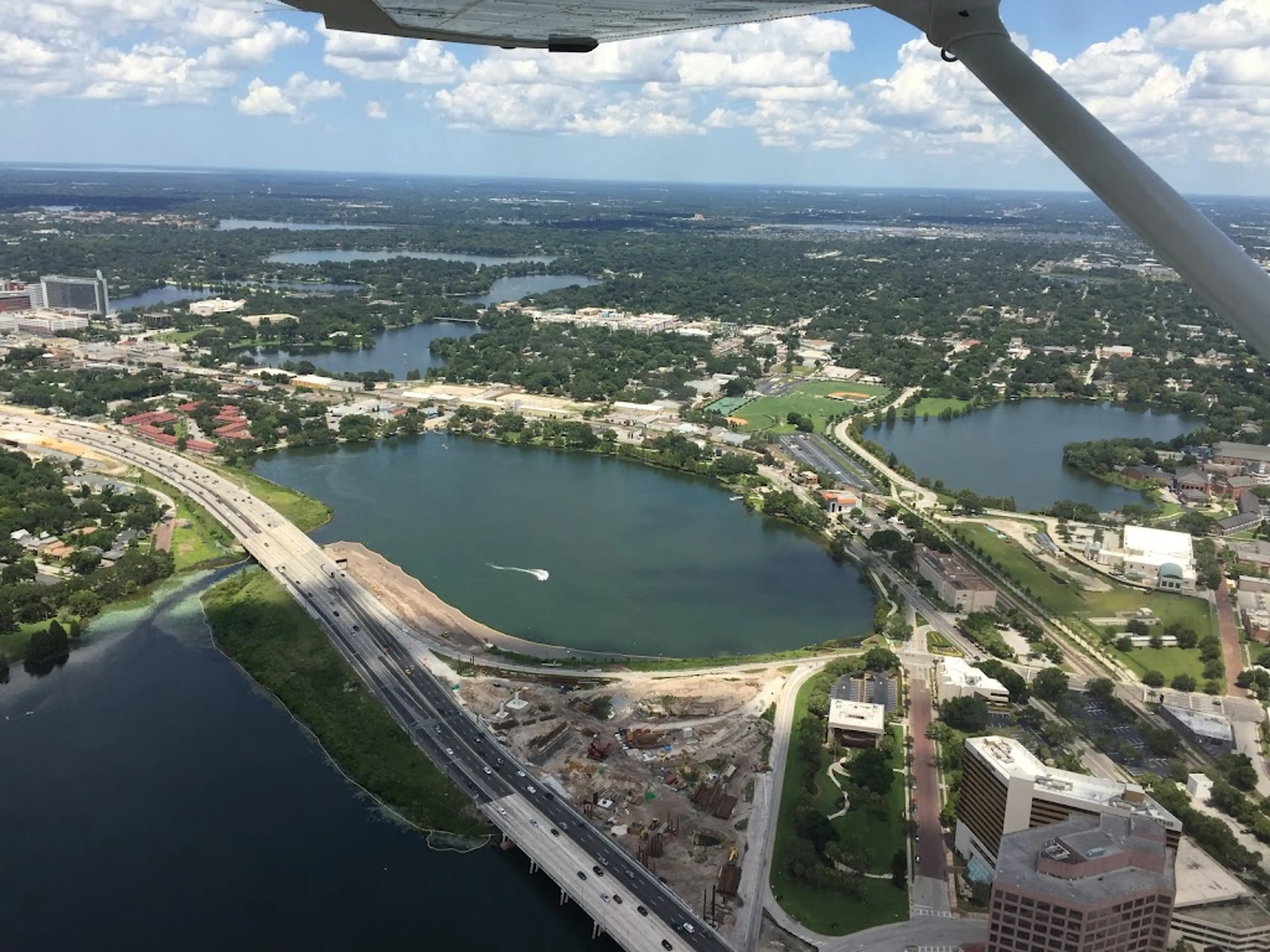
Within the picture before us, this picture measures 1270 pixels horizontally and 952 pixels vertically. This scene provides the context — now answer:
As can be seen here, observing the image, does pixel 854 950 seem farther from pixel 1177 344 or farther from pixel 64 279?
pixel 64 279

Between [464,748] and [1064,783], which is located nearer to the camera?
[1064,783]

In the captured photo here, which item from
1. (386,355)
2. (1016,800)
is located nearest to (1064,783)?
(1016,800)

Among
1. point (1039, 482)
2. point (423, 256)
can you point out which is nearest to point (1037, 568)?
point (1039, 482)

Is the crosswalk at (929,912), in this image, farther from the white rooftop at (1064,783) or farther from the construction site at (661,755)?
the construction site at (661,755)

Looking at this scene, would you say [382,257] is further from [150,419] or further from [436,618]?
[436,618]

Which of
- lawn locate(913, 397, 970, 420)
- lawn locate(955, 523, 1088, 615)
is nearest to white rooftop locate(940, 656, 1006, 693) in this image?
lawn locate(955, 523, 1088, 615)

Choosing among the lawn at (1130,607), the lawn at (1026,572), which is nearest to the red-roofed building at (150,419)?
the lawn at (1026,572)

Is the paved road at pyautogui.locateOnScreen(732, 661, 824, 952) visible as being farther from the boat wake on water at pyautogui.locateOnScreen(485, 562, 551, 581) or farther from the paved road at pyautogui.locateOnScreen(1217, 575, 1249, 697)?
the paved road at pyautogui.locateOnScreen(1217, 575, 1249, 697)
